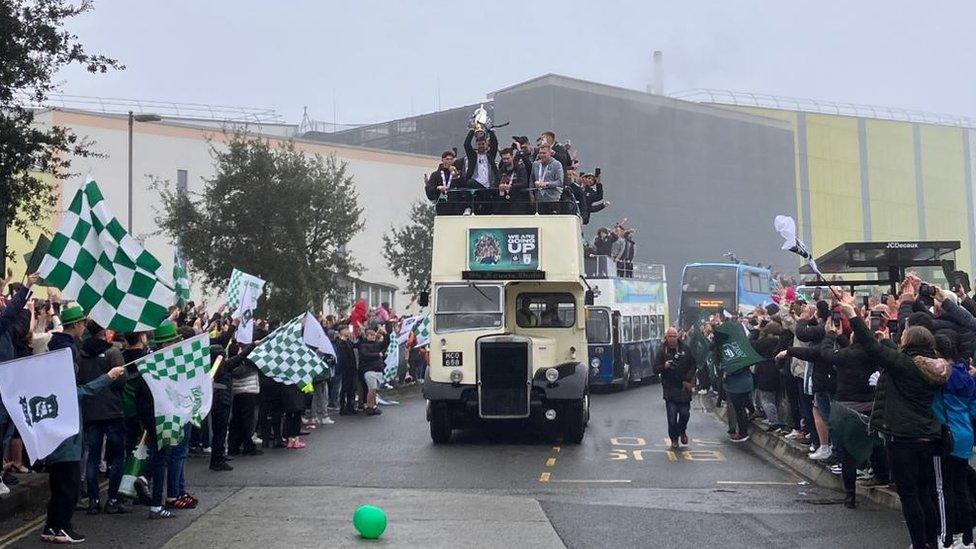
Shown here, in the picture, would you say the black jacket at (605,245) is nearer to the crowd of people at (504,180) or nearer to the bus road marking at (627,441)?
the crowd of people at (504,180)

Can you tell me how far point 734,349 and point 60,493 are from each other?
1089 centimetres

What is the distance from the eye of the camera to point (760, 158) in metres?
71.6

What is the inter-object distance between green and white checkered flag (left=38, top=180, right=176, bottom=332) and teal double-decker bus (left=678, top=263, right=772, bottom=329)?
30735mm

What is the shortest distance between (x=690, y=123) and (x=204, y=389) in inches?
2306

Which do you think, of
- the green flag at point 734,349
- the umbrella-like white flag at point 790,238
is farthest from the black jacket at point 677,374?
the umbrella-like white flag at point 790,238

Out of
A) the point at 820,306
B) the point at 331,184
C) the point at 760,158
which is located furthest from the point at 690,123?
the point at 820,306

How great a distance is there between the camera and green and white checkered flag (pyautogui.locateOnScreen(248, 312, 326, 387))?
16531 mm

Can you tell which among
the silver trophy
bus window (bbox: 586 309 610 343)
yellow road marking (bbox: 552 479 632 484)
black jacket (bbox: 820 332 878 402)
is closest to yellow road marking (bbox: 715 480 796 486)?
yellow road marking (bbox: 552 479 632 484)

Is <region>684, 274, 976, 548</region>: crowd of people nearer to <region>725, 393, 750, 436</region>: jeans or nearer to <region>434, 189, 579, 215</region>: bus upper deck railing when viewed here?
<region>725, 393, 750, 436</region>: jeans

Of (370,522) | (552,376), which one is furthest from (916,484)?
(552,376)

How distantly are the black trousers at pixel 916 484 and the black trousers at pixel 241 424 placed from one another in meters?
9.53

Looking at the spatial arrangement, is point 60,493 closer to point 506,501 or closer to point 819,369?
point 506,501

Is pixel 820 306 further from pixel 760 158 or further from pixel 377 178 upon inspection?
pixel 760 158

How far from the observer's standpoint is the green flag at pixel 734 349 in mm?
17672
